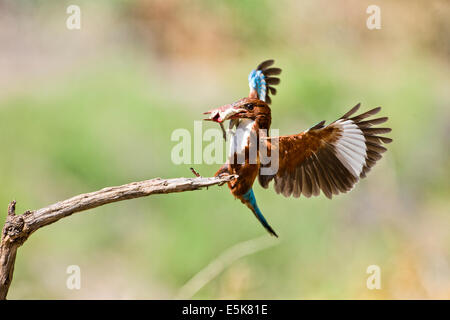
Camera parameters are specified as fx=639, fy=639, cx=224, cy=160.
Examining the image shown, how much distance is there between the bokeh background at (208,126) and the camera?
13.4 feet

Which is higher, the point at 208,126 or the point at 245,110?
the point at 208,126

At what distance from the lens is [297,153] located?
2740mm

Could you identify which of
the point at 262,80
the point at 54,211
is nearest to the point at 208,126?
the point at 262,80

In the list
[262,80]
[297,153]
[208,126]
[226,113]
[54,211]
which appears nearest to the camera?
[54,211]

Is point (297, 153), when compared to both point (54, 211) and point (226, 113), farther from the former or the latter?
point (54, 211)

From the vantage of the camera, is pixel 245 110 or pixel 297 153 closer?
pixel 245 110

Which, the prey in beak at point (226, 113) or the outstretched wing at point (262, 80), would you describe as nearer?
the prey in beak at point (226, 113)

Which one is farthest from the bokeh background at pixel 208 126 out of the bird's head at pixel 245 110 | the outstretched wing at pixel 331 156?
the bird's head at pixel 245 110

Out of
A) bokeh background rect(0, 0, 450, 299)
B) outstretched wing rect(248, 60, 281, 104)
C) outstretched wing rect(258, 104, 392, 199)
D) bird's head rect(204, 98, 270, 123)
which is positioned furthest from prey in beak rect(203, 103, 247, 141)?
bokeh background rect(0, 0, 450, 299)

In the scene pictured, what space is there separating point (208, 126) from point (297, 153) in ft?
5.55

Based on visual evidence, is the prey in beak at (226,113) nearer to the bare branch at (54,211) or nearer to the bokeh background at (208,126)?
the bare branch at (54,211)

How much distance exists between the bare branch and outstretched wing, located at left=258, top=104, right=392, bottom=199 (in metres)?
0.63

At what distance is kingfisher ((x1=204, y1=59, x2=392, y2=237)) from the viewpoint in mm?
2469

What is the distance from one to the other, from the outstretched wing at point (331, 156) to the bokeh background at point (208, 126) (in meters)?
1.23
